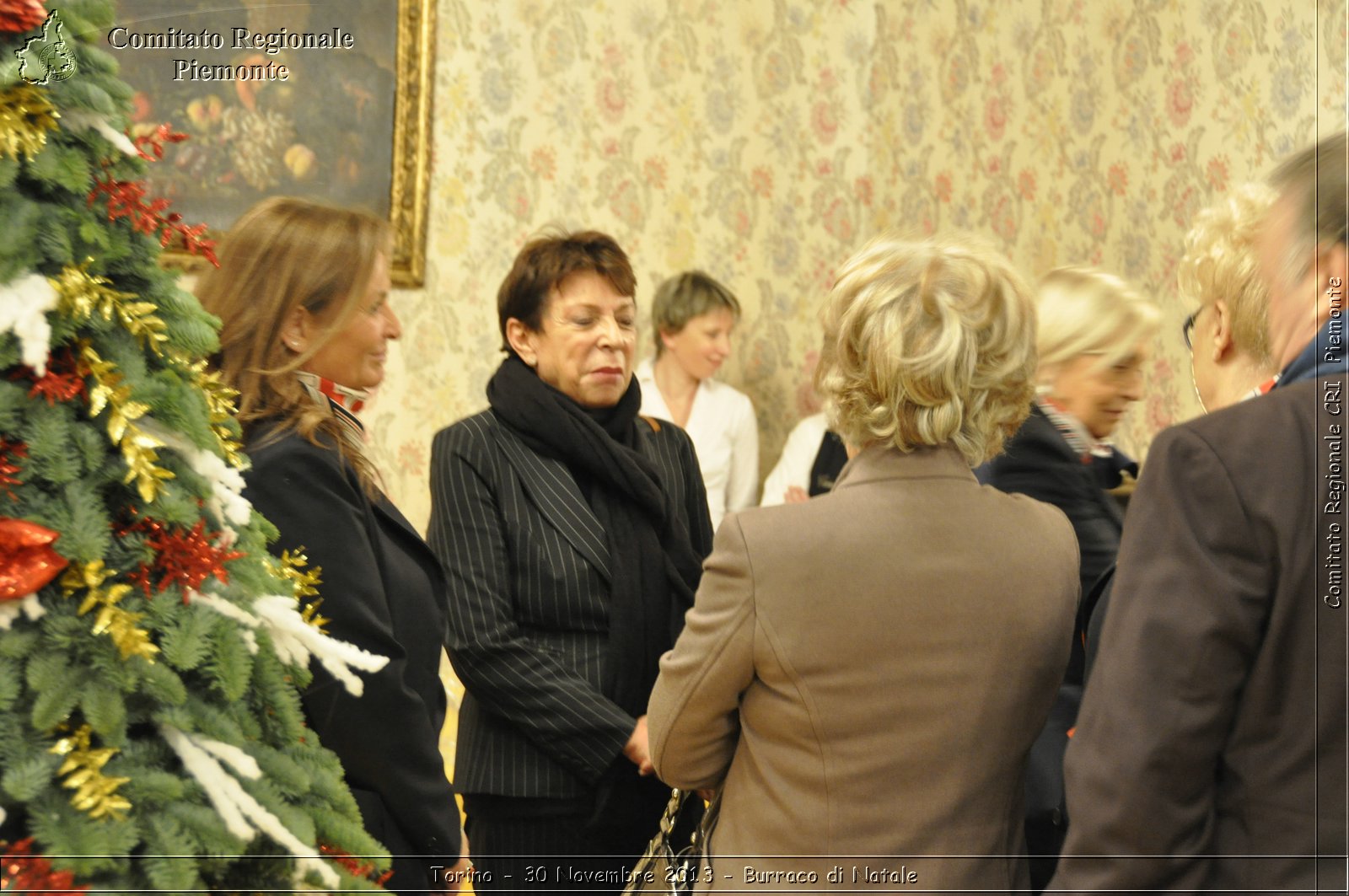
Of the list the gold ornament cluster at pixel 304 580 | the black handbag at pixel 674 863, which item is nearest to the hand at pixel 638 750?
the black handbag at pixel 674 863

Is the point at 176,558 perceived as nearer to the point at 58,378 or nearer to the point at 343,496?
the point at 58,378

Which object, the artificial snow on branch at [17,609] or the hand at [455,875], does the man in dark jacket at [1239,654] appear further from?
the artificial snow on branch at [17,609]

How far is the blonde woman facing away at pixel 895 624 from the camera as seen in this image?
1.40 meters

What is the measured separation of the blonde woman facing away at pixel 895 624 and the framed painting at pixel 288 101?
2773mm

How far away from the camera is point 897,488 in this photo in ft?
4.79

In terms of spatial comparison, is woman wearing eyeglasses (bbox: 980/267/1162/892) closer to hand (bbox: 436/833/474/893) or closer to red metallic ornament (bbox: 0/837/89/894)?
hand (bbox: 436/833/474/893)

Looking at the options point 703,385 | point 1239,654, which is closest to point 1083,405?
point 1239,654

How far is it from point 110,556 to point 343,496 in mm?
504

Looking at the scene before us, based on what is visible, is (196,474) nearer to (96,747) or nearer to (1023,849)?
(96,747)

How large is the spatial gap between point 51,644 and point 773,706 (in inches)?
Answer: 30.6

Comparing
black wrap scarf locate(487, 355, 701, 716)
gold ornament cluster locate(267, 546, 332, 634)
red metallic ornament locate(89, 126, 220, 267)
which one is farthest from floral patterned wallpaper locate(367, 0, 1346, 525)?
red metallic ornament locate(89, 126, 220, 267)

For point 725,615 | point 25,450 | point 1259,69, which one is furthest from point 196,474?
point 1259,69

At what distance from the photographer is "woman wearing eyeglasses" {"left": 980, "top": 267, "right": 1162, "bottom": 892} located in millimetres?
1947

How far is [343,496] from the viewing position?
1.65m
